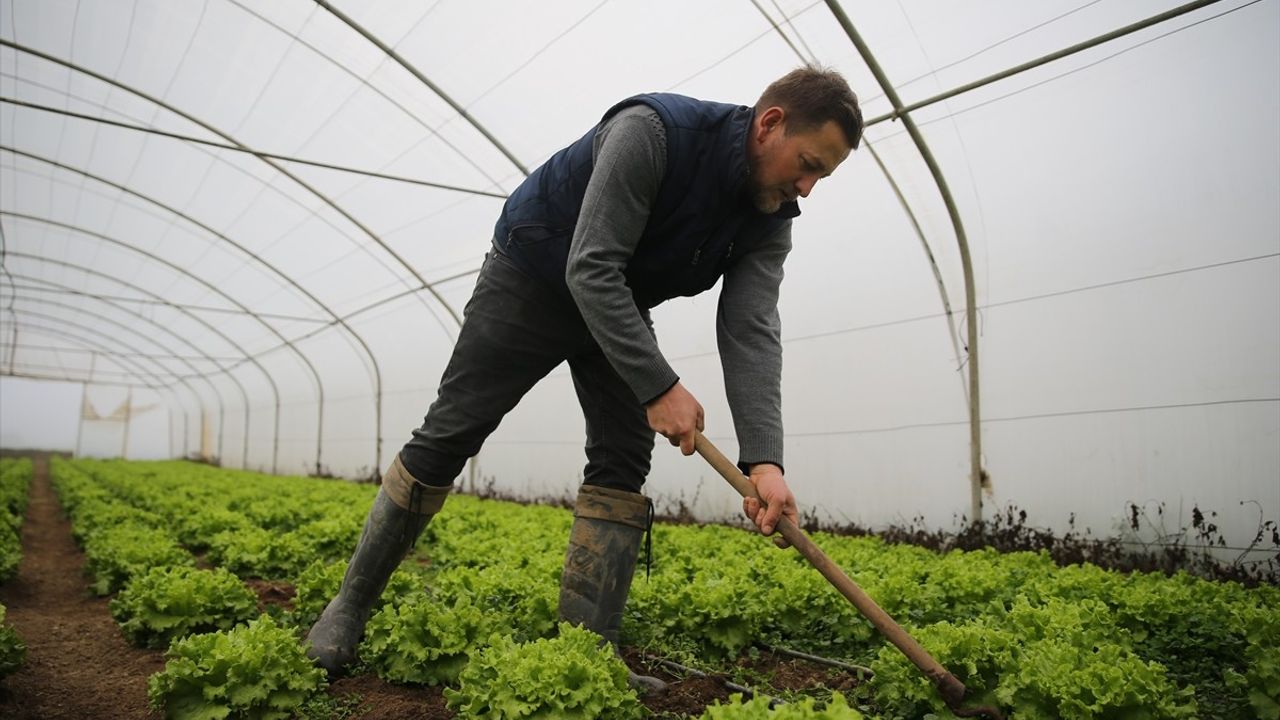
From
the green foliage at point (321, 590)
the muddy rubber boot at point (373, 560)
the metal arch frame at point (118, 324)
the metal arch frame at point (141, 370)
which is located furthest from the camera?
the metal arch frame at point (141, 370)

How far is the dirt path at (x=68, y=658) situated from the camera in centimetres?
276

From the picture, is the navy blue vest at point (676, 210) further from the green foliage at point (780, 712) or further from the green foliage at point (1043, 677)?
the green foliage at point (1043, 677)

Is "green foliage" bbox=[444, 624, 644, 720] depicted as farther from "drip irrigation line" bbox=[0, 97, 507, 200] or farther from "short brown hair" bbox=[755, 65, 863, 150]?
"drip irrigation line" bbox=[0, 97, 507, 200]

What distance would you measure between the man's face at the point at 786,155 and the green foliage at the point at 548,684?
1502 mm

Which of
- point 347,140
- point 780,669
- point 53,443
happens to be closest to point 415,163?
point 347,140

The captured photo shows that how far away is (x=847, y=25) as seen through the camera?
5539mm

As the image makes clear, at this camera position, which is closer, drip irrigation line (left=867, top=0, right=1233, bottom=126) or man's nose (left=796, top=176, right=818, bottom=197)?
man's nose (left=796, top=176, right=818, bottom=197)

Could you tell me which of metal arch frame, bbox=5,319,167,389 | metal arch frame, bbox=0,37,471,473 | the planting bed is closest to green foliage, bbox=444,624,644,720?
the planting bed

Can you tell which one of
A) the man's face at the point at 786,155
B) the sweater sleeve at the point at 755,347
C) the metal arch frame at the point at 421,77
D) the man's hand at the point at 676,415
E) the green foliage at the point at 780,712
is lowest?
the green foliage at the point at 780,712

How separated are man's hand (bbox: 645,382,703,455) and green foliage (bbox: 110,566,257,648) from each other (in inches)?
95.4

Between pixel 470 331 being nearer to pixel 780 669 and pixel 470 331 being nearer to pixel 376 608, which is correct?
pixel 376 608

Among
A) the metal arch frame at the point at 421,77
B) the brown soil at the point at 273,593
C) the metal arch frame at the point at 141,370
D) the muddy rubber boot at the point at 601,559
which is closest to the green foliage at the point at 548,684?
the muddy rubber boot at the point at 601,559

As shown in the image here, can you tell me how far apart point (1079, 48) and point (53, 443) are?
4326 cm

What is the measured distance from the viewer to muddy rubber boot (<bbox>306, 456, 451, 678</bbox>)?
292 centimetres
